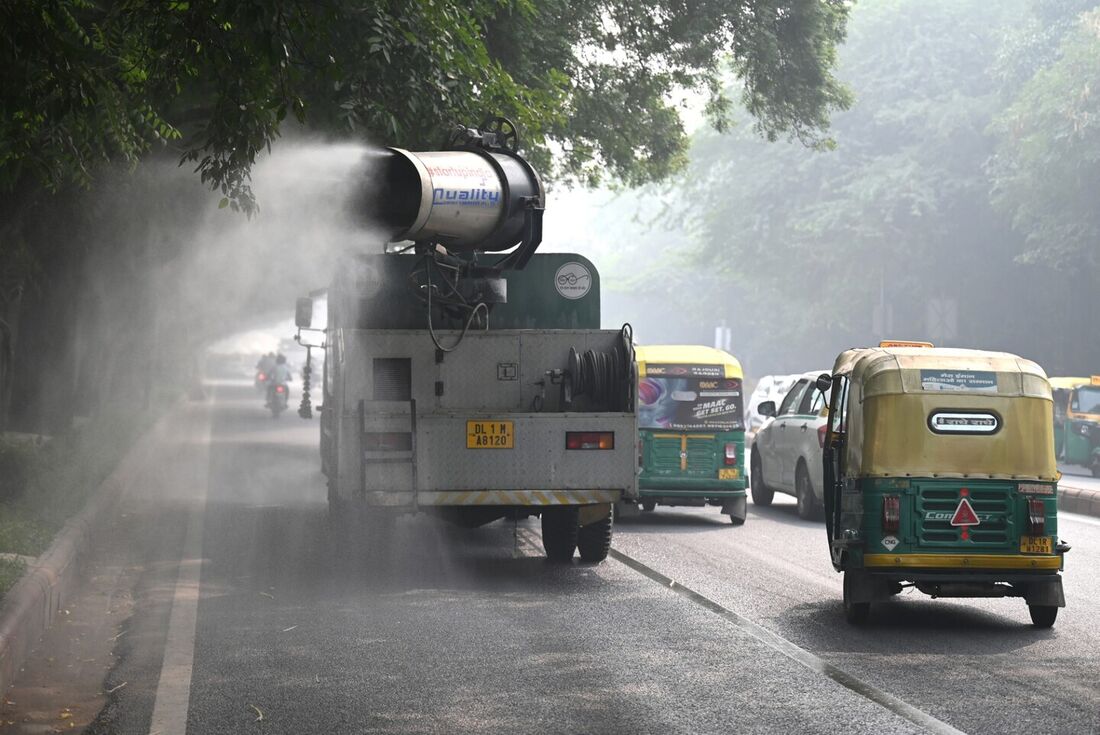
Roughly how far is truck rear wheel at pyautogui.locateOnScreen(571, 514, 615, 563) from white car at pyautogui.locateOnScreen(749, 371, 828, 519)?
435 centimetres

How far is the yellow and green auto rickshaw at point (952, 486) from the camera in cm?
991

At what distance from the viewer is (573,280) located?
13.8 metres

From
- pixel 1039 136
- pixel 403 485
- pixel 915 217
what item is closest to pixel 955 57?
pixel 915 217

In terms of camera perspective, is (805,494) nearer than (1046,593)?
No

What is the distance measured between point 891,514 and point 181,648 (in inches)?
176

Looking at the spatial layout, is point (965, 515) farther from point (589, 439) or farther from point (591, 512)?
point (591, 512)

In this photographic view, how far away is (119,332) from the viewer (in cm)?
3344

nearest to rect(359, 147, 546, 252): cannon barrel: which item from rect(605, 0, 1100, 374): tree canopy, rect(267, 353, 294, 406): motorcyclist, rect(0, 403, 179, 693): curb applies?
rect(0, 403, 179, 693): curb

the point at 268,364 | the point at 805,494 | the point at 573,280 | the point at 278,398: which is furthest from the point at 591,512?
the point at 268,364

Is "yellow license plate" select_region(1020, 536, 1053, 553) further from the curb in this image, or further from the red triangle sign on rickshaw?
the curb

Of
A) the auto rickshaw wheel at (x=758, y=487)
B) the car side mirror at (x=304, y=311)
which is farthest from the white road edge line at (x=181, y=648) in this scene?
the auto rickshaw wheel at (x=758, y=487)

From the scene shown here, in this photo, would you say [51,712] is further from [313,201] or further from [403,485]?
[313,201]

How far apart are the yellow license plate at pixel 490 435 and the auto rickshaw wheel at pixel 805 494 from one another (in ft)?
21.3

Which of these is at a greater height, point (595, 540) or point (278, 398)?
point (278, 398)
